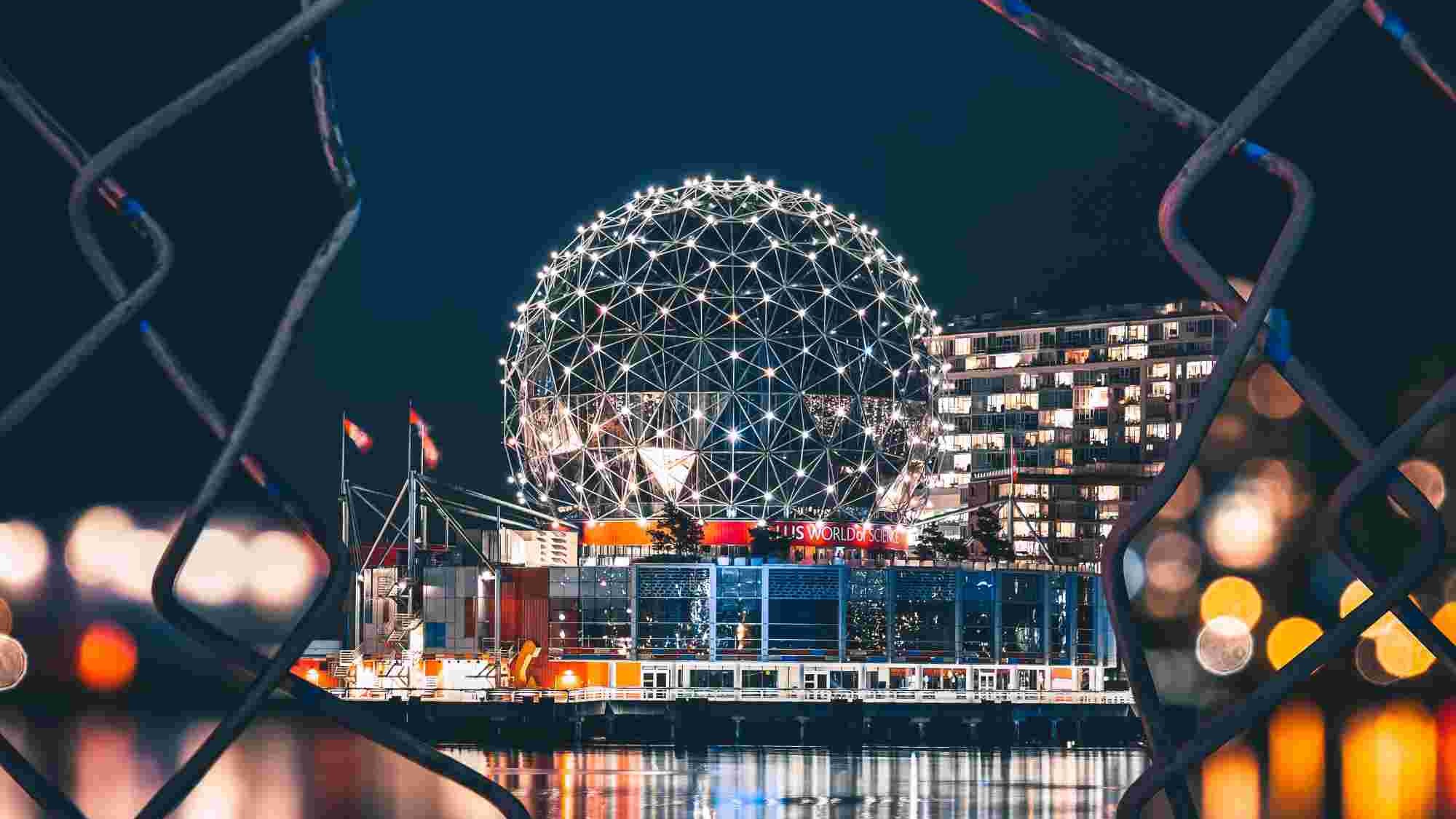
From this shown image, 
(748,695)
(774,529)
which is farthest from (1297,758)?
(774,529)

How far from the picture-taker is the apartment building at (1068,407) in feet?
558

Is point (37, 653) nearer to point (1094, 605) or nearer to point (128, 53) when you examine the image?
A: point (128, 53)

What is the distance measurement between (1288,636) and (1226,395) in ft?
3.02

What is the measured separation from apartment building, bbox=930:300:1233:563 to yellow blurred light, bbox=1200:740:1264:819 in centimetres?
16015

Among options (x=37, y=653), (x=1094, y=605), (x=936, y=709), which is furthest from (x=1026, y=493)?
(x=37, y=653)

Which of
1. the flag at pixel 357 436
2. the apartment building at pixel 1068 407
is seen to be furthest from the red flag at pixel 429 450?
the apartment building at pixel 1068 407

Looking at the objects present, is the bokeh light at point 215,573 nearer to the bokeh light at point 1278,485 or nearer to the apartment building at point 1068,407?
the bokeh light at point 1278,485

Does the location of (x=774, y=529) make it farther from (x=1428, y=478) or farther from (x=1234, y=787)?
(x=1428, y=478)

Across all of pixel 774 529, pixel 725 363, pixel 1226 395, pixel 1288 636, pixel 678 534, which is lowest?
pixel 1288 636

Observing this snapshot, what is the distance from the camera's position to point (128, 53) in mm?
3535

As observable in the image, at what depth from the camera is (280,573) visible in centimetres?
430

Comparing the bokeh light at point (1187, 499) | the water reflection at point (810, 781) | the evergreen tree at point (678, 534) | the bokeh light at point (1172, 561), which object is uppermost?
the evergreen tree at point (678, 534)

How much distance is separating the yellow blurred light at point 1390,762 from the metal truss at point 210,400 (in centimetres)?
179

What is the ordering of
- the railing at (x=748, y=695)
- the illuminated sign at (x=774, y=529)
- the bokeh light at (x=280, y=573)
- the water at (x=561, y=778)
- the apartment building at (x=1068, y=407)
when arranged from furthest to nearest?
the apartment building at (x=1068, y=407)
the illuminated sign at (x=774, y=529)
the railing at (x=748, y=695)
the water at (x=561, y=778)
the bokeh light at (x=280, y=573)
